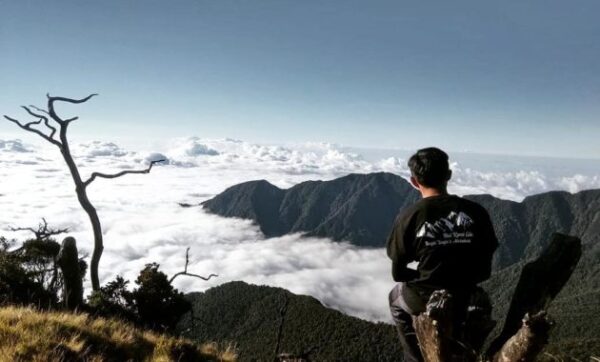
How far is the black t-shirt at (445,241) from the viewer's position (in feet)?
18.1

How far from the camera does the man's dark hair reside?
18.9ft

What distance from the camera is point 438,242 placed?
217 inches

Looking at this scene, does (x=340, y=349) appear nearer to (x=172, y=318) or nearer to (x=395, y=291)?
(x=172, y=318)

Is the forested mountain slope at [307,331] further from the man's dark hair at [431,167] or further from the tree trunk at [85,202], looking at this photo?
the man's dark hair at [431,167]

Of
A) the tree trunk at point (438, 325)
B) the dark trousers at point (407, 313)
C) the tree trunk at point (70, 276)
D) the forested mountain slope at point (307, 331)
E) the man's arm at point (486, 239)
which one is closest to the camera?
the tree trunk at point (438, 325)

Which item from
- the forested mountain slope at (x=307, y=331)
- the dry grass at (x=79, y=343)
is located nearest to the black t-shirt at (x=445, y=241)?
the dry grass at (x=79, y=343)

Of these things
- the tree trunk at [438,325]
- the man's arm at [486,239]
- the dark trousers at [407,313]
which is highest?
the man's arm at [486,239]

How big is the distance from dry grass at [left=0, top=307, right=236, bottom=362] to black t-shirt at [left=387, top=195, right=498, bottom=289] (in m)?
5.12

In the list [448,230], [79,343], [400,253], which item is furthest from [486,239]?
[79,343]

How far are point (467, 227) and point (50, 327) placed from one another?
7.80m

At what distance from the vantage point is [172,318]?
80.7ft

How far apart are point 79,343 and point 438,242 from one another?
6603 mm

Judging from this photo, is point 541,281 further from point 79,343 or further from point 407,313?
point 79,343

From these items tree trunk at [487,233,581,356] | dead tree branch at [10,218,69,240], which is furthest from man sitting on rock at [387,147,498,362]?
dead tree branch at [10,218,69,240]
